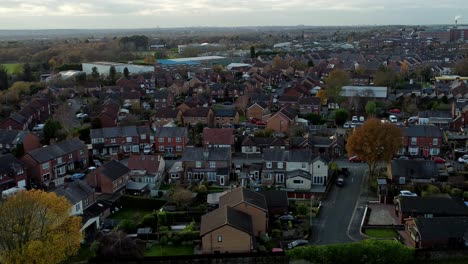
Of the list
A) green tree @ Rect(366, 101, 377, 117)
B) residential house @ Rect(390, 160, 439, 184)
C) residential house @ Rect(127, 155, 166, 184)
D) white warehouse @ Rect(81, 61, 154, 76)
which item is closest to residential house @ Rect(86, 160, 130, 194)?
residential house @ Rect(127, 155, 166, 184)

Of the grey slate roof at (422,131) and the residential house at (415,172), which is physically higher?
the grey slate roof at (422,131)

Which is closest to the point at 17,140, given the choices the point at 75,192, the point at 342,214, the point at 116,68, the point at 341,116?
the point at 75,192

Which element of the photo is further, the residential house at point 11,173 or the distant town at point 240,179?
the residential house at point 11,173

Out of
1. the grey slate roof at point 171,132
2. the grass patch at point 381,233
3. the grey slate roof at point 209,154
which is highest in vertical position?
the grey slate roof at point 171,132

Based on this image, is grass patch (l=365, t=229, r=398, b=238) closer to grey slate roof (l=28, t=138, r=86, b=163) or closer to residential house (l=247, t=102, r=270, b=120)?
grey slate roof (l=28, t=138, r=86, b=163)

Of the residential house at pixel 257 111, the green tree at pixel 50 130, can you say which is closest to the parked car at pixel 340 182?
the residential house at pixel 257 111

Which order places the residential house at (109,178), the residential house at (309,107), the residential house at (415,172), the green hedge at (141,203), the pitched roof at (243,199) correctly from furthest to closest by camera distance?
the residential house at (309,107) < the residential house at (415,172) < the residential house at (109,178) < the green hedge at (141,203) < the pitched roof at (243,199)

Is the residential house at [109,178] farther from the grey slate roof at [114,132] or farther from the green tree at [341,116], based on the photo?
the green tree at [341,116]

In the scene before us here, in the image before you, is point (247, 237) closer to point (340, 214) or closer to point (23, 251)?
point (340, 214)
